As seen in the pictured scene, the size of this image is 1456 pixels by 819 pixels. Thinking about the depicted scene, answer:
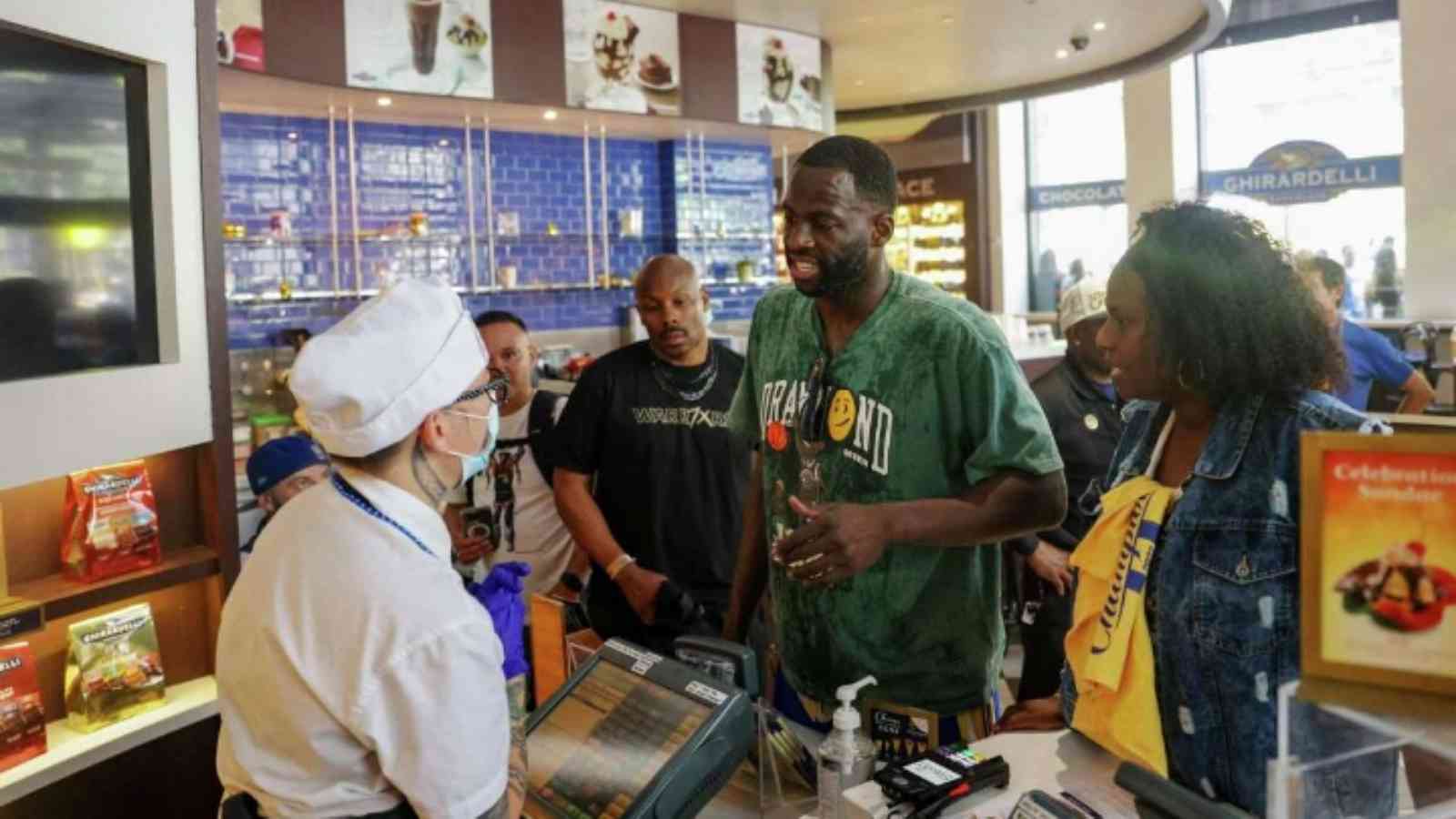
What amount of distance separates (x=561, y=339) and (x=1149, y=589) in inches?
307

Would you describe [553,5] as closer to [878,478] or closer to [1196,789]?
[878,478]

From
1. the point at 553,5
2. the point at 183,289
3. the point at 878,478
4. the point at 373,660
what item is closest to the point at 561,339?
the point at 553,5

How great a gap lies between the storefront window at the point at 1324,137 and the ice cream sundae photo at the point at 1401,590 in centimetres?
1159

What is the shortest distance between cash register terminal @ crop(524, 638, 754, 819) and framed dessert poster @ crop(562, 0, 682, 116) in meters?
6.57

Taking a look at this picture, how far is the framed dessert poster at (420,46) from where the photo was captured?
675cm

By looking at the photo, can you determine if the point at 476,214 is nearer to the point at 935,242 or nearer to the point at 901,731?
the point at 901,731

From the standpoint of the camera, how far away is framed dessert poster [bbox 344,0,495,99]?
22.1 ft

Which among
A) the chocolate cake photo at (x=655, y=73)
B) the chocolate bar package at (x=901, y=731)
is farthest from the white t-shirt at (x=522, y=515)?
the chocolate cake photo at (x=655, y=73)

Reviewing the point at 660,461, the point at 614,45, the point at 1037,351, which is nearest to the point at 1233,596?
the point at 660,461

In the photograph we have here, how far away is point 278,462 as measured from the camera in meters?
2.97

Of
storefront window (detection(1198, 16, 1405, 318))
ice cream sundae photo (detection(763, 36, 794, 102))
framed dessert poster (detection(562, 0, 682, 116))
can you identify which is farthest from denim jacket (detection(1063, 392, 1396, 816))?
storefront window (detection(1198, 16, 1405, 318))

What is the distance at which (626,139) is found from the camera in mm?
9391

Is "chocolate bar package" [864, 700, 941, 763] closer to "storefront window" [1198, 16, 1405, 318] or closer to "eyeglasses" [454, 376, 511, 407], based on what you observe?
"eyeglasses" [454, 376, 511, 407]

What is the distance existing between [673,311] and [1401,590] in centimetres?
220
